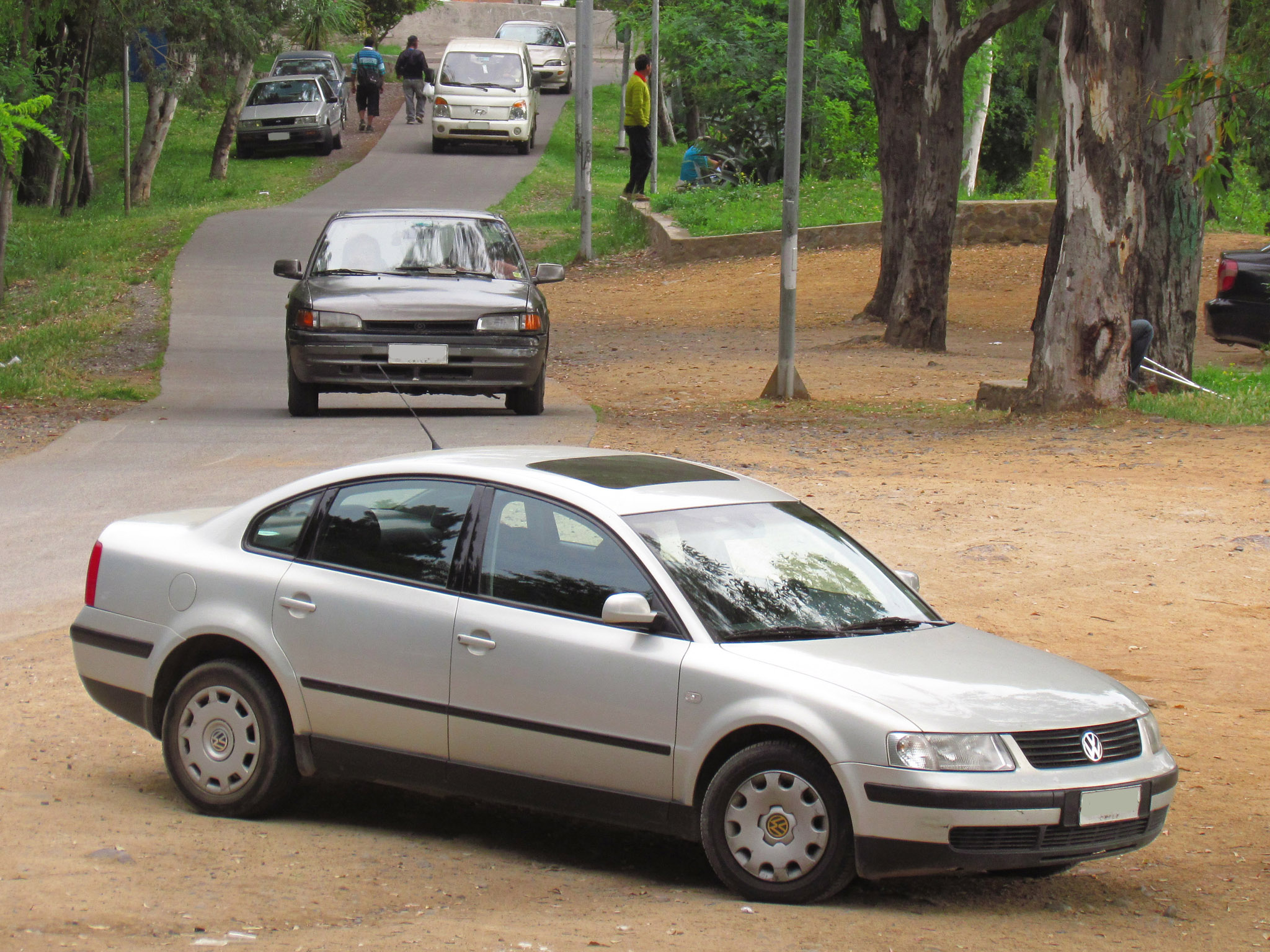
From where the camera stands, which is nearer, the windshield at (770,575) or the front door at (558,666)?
the front door at (558,666)

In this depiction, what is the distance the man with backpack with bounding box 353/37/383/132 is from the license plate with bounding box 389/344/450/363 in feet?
112

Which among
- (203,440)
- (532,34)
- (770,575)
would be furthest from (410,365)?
(532,34)

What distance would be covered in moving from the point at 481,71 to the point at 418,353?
27484mm

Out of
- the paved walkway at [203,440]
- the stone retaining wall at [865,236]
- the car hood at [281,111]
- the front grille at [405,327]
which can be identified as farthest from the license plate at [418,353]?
the car hood at [281,111]

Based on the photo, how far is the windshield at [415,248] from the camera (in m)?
14.0

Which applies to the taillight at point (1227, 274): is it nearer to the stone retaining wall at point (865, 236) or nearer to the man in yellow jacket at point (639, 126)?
the stone retaining wall at point (865, 236)

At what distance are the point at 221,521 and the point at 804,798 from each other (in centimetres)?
247

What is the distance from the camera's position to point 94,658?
6.04m

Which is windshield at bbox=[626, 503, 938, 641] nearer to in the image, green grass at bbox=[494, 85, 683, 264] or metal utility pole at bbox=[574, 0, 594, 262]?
green grass at bbox=[494, 85, 683, 264]

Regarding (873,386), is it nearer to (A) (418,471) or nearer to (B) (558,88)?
(A) (418,471)

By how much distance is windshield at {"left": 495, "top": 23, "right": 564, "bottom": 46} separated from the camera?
52.9 m

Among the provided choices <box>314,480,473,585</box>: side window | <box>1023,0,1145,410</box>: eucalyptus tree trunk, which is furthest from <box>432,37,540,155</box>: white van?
<box>314,480,473,585</box>: side window

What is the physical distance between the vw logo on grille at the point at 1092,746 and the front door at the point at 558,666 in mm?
1189

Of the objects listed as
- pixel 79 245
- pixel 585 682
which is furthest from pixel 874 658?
pixel 79 245
